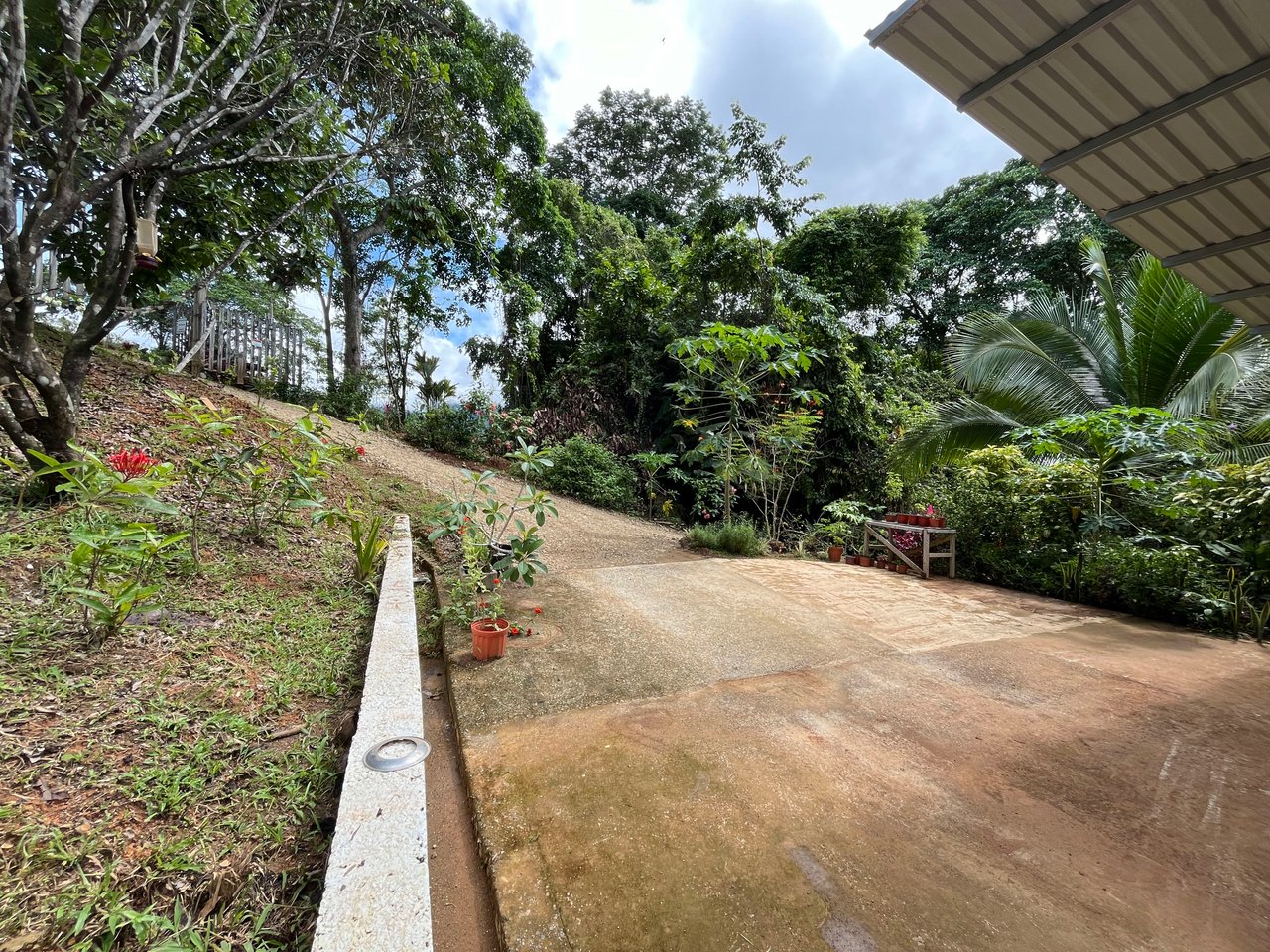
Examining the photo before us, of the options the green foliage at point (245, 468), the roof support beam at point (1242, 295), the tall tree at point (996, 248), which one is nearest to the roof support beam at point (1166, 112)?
the roof support beam at point (1242, 295)

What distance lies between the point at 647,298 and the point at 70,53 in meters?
7.19

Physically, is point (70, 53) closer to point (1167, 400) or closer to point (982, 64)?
point (982, 64)

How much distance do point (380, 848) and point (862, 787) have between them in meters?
1.41

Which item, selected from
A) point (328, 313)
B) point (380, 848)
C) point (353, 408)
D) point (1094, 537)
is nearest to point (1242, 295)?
point (1094, 537)

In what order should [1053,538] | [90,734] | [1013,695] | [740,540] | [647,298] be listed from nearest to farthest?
[90,734], [1013,695], [1053,538], [740,540], [647,298]

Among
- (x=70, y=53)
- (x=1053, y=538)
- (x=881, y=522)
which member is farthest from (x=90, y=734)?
(x=1053, y=538)

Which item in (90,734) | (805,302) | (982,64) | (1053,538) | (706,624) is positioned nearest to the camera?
(90,734)

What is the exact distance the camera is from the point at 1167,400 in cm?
549

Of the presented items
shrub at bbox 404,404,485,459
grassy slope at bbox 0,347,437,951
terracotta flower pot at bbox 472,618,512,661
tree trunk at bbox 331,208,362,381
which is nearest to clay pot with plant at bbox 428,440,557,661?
terracotta flower pot at bbox 472,618,512,661

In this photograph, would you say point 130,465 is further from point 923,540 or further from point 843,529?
point 843,529

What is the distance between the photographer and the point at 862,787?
1612mm

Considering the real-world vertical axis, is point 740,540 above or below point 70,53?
below

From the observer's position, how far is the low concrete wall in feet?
3.13

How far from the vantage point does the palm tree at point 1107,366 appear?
197 inches
